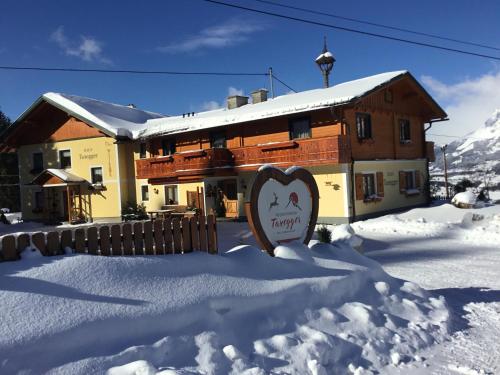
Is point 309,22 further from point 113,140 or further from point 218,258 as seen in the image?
point 113,140

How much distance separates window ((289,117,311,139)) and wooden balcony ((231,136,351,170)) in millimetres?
1356

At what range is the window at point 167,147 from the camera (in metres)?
26.2

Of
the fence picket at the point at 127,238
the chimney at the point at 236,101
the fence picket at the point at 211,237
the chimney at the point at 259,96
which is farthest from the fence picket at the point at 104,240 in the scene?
the chimney at the point at 236,101

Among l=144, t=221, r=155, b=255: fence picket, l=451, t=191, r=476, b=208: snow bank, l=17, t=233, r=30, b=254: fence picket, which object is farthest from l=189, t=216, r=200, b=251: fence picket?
l=451, t=191, r=476, b=208: snow bank

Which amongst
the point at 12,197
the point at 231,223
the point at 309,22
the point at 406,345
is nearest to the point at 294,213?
the point at 406,345

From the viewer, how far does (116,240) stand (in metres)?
5.74

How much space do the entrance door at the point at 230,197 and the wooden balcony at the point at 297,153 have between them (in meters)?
2.06

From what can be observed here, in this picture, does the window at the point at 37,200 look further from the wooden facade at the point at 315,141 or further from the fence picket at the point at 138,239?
the fence picket at the point at 138,239

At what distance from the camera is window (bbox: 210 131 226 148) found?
952 inches

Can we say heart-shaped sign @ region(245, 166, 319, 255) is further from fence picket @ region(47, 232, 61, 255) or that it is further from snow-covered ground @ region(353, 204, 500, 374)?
fence picket @ region(47, 232, 61, 255)

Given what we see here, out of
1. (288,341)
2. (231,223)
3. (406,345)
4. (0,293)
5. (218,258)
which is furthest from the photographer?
(231,223)

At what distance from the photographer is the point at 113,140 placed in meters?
26.6

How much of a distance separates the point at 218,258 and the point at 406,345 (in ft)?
8.84

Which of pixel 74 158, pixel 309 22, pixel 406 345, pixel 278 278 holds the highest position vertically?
pixel 309 22
